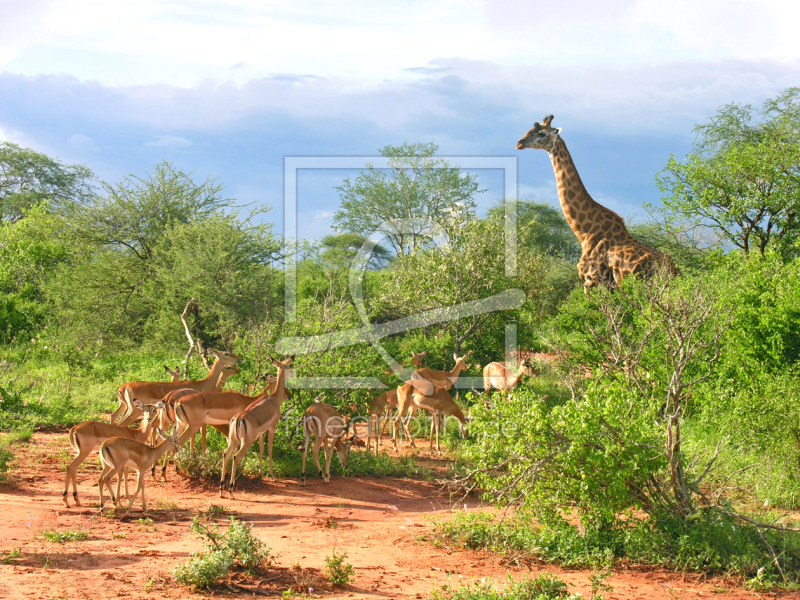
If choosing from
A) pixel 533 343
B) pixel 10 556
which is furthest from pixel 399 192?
pixel 10 556

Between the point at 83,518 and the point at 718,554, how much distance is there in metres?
6.02

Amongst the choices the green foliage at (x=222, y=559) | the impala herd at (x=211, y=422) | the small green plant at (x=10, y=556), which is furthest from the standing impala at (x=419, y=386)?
the small green plant at (x=10, y=556)

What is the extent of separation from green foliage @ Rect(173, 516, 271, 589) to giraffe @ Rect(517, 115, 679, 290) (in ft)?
33.1

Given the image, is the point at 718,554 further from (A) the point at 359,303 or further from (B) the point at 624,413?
(A) the point at 359,303

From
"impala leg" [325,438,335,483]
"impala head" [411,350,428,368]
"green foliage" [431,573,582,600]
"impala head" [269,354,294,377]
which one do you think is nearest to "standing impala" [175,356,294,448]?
"impala head" [269,354,294,377]

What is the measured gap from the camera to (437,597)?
5.06 metres

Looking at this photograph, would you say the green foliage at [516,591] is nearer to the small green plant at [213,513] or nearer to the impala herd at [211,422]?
the impala herd at [211,422]

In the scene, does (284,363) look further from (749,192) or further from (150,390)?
(749,192)

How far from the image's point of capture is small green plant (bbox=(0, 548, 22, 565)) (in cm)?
570

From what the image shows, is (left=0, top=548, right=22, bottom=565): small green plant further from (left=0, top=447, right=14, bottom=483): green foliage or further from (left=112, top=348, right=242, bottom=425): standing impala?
(left=112, top=348, right=242, bottom=425): standing impala

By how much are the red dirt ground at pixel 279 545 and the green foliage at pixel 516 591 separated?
0.27 metres

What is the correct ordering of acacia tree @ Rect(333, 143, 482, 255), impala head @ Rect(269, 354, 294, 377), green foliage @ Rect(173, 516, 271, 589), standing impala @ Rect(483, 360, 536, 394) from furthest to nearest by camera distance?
acacia tree @ Rect(333, 143, 482, 255)
standing impala @ Rect(483, 360, 536, 394)
impala head @ Rect(269, 354, 294, 377)
green foliage @ Rect(173, 516, 271, 589)

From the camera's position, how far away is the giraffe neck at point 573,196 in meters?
15.2

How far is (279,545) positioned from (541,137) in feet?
36.5
